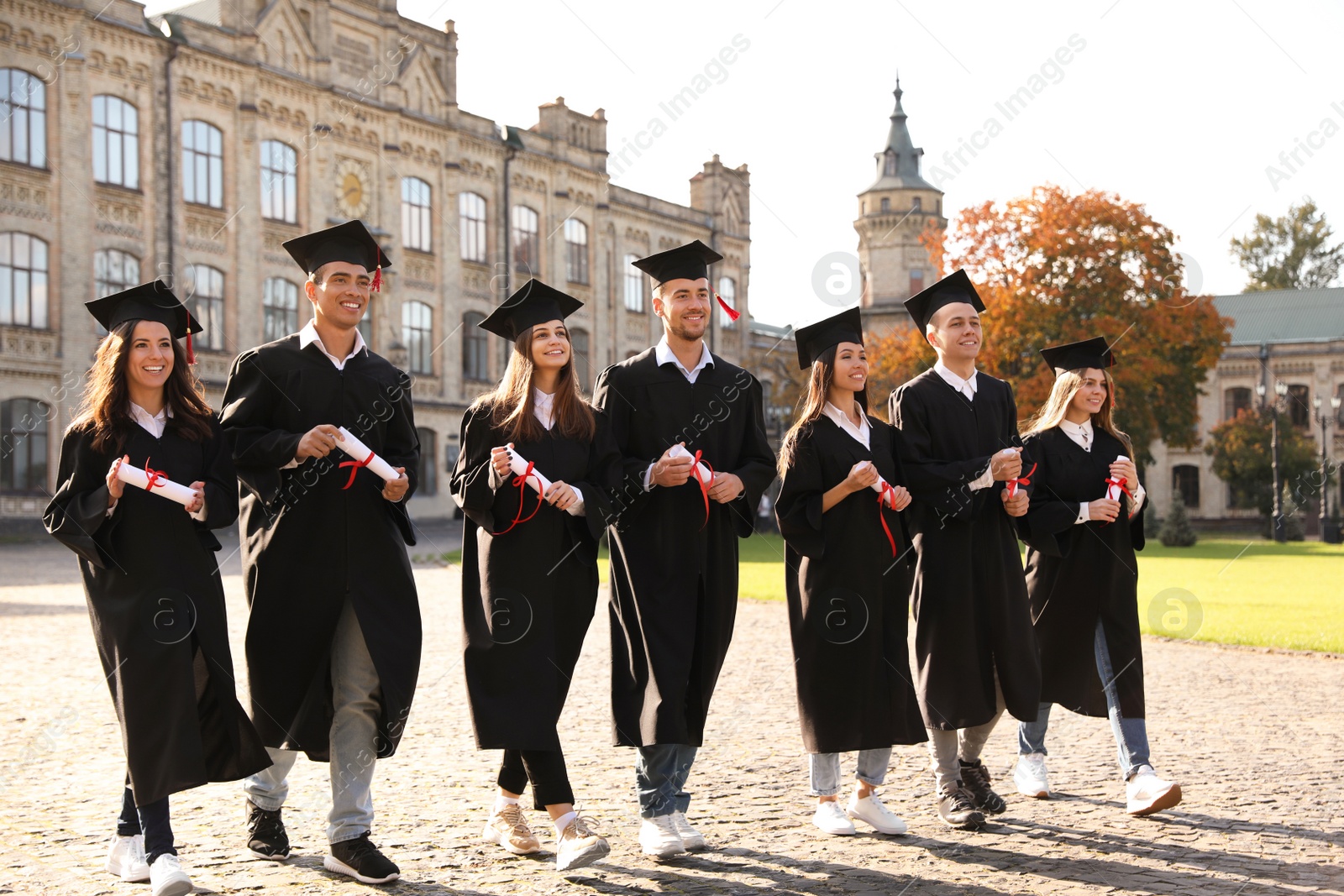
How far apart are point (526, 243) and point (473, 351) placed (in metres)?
5.10

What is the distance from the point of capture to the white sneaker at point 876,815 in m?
6.22

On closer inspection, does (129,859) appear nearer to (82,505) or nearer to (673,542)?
(82,505)

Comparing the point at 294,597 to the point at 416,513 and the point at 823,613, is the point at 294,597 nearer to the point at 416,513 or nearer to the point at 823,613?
the point at 823,613

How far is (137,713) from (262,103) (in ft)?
130

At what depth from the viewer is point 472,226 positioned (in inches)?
1953

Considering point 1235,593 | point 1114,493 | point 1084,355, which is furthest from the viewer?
point 1235,593

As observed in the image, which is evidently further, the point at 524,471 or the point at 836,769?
the point at 836,769

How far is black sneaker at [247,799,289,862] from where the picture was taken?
584cm

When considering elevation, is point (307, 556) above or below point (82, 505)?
below

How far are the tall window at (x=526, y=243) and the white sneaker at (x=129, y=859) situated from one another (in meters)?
46.4

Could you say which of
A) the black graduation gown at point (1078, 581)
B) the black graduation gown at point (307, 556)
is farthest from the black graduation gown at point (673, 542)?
the black graduation gown at point (1078, 581)

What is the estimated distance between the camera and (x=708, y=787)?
7.25m

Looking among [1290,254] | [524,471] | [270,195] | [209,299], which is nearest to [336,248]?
[524,471]

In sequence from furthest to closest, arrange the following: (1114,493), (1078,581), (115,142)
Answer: (115,142)
(1078,581)
(1114,493)
